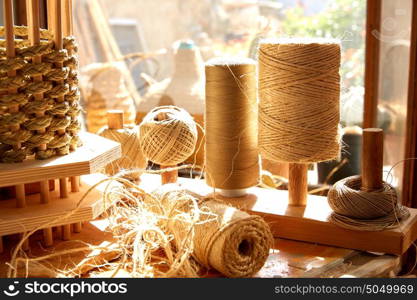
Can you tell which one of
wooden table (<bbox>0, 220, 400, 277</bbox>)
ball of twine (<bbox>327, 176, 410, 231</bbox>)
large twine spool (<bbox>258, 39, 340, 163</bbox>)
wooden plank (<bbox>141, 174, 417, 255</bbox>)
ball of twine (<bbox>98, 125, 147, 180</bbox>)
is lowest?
wooden table (<bbox>0, 220, 400, 277</bbox>)

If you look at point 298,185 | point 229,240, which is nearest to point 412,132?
point 298,185

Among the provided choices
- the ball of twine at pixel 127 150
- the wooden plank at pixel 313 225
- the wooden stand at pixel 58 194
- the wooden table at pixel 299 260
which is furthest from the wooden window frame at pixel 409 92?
the wooden stand at pixel 58 194

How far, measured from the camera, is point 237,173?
1407mm

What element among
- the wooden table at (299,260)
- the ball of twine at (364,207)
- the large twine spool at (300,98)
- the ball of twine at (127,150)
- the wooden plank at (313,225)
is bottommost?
the wooden table at (299,260)

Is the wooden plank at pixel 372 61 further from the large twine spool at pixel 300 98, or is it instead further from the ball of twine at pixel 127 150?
the ball of twine at pixel 127 150

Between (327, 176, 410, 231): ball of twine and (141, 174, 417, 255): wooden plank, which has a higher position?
(327, 176, 410, 231): ball of twine

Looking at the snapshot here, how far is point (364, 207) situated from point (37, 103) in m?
0.67

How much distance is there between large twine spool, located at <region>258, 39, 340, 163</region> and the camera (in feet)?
4.13

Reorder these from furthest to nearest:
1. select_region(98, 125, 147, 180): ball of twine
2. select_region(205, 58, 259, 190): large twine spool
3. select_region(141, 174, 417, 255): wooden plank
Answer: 1. select_region(98, 125, 147, 180): ball of twine
2. select_region(205, 58, 259, 190): large twine spool
3. select_region(141, 174, 417, 255): wooden plank

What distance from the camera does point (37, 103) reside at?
113cm

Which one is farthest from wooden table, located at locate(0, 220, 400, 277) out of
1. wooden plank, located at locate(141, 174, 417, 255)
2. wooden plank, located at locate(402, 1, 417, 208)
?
wooden plank, located at locate(402, 1, 417, 208)

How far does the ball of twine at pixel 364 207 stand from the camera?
1.21 meters

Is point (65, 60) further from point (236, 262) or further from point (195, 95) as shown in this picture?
point (195, 95)

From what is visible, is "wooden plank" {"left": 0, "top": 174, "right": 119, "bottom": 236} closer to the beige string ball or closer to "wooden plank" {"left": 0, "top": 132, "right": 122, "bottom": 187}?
"wooden plank" {"left": 0, "top": 132, "right": 122, "bottom": 187}
